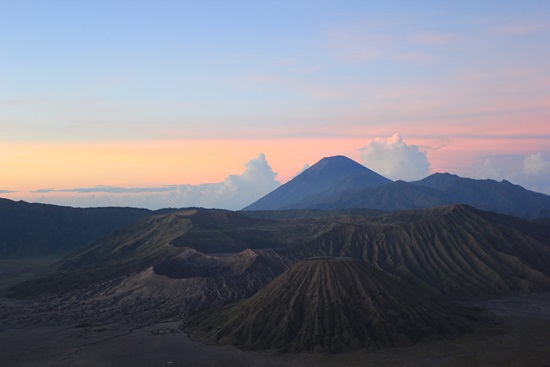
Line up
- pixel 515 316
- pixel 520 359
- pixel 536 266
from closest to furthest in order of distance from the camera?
pixel 520 359 < pixel 515 316 < pixel 536 266

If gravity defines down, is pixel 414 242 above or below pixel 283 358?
above

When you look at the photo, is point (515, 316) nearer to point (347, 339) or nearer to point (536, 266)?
point (347, 339)

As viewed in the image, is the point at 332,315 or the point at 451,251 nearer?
the point at 332,315

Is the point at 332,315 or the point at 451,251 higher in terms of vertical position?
the point at 451,251

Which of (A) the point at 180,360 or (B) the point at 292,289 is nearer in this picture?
(A) the point at 180,360

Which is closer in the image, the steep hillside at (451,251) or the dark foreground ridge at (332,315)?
the dark foreground ridge at (332,315)

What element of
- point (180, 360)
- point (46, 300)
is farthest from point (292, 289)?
point (46, 300)

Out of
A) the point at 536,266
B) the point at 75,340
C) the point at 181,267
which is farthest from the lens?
the point at 536,266

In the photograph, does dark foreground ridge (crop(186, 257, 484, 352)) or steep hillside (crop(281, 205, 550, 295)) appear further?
steep hillside (crop(281, 205, 550, 295))
